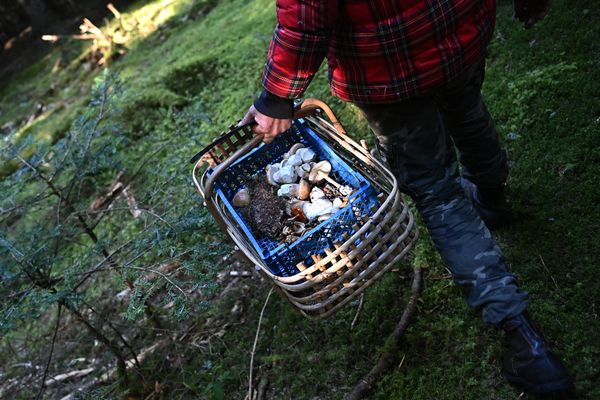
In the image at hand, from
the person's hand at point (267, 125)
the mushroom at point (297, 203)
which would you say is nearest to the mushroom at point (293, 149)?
the mushroom at point (297, 203)

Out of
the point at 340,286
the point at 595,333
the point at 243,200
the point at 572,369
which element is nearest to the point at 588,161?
the point at 595,333

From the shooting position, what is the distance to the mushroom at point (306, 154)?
2.39 metres

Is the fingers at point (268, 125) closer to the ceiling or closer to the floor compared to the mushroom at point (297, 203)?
closer to the ceiling

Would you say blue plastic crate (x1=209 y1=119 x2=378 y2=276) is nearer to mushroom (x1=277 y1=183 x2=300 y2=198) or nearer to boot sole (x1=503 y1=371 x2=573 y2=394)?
mushroom (x1=277 y1=183 x2=300 y2=198)

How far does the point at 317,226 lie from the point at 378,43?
689 mm

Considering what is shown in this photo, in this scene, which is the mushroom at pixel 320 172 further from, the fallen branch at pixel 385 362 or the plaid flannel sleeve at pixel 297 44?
the fallen branch at pixel 385 362

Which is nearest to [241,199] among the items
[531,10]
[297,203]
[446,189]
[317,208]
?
[297,203]

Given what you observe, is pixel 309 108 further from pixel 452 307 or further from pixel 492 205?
pixel 452 307

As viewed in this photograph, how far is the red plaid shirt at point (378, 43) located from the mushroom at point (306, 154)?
576 mm

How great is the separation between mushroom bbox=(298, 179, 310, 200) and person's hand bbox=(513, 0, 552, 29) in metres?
1.11

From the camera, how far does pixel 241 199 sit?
239 centimetres

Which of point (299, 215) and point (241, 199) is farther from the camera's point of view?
point (241, 199)

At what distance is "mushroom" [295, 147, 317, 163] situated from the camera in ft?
7.85

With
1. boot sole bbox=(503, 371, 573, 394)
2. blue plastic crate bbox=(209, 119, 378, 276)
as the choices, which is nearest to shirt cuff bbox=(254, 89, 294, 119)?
blue plastic crate bbox=(209, 119, 378, 276)
